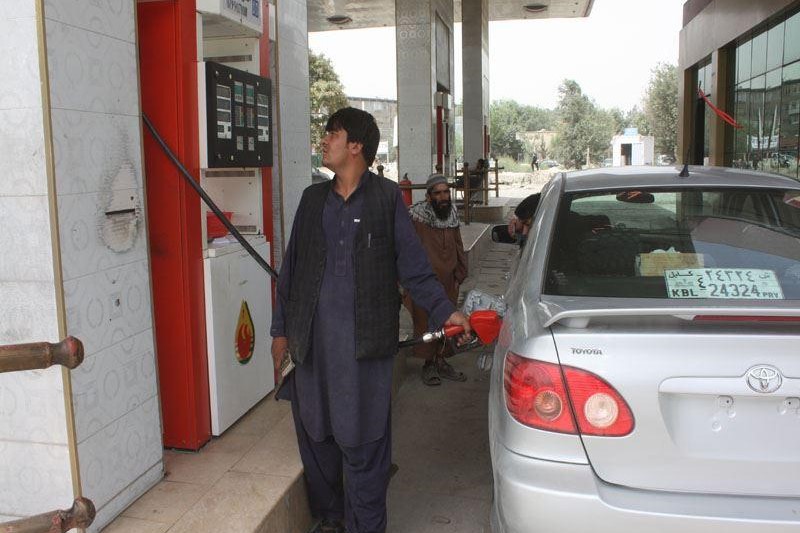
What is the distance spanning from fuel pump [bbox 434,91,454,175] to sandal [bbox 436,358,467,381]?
10531 mm

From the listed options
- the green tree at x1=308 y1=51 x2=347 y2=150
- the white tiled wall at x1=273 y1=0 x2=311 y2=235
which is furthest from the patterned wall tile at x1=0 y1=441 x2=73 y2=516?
the green tree at x1=308 y1=51 x2=347 y2=150

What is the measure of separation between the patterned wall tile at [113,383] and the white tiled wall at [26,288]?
84mm

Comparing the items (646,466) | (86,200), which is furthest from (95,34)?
(646,466)

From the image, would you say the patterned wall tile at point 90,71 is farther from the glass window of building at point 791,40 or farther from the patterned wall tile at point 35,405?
the glass window of building at point 791,40

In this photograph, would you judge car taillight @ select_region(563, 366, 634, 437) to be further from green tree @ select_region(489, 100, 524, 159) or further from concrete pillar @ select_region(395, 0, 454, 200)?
green tree @ select_region(489, 100, 524, 159)

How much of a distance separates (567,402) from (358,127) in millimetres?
1447

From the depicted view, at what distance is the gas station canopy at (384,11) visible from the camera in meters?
22.3

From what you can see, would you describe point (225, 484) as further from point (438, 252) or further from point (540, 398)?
point (438, 252)

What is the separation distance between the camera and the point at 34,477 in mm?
2711

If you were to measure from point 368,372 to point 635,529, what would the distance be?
4.04ft

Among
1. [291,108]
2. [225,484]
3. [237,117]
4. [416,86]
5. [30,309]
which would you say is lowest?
[225,484]

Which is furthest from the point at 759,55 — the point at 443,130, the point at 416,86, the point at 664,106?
the point at 664,106

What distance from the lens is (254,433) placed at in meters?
3.86

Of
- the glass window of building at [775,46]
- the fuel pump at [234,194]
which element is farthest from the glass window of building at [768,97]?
the fuel pump at [234,194]
